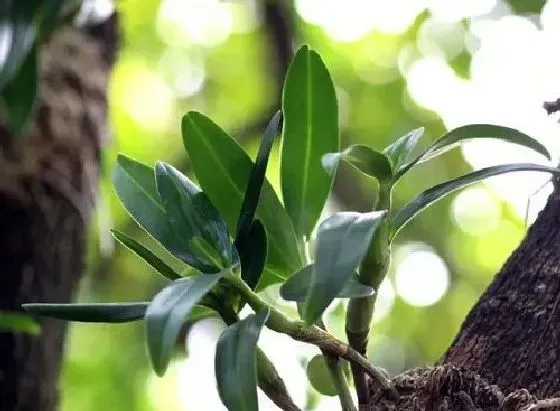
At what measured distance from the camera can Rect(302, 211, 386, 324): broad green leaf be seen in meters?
0.33

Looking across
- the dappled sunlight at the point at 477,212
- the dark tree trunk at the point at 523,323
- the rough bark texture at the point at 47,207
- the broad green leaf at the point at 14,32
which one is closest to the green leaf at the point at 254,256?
the dark tree trunk at the point at 523,323

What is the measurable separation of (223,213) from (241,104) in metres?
1.62

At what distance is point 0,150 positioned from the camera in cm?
117

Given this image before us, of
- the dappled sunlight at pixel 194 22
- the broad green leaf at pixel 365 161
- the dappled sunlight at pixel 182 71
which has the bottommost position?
the broad green leaf at pixel 365 161

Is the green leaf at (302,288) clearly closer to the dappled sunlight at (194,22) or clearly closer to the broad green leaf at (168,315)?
the broad green leaf at (168,315)

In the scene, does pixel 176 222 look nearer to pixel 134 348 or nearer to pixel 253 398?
pixel 253 398

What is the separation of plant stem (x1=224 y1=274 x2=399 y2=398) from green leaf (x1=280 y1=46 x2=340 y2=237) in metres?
0.06

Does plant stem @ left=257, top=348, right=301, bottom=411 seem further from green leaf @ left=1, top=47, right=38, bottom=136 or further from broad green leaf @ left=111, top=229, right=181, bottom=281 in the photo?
green leaf @ left=1, top=47, right=38, bottom=136

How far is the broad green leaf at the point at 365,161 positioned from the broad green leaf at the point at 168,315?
0.23 feet

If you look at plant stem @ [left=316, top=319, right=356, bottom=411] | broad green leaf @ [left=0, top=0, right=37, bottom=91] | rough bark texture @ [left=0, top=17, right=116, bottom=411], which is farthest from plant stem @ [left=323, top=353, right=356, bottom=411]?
rough bark texture @ [left=0, top=17, right=116, bottom=411]

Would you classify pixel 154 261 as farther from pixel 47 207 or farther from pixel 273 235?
pixel 47 207

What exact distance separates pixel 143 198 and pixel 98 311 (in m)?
0.07

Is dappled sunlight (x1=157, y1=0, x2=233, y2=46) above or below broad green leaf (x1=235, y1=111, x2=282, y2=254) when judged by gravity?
above

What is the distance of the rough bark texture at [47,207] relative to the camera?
113cm
